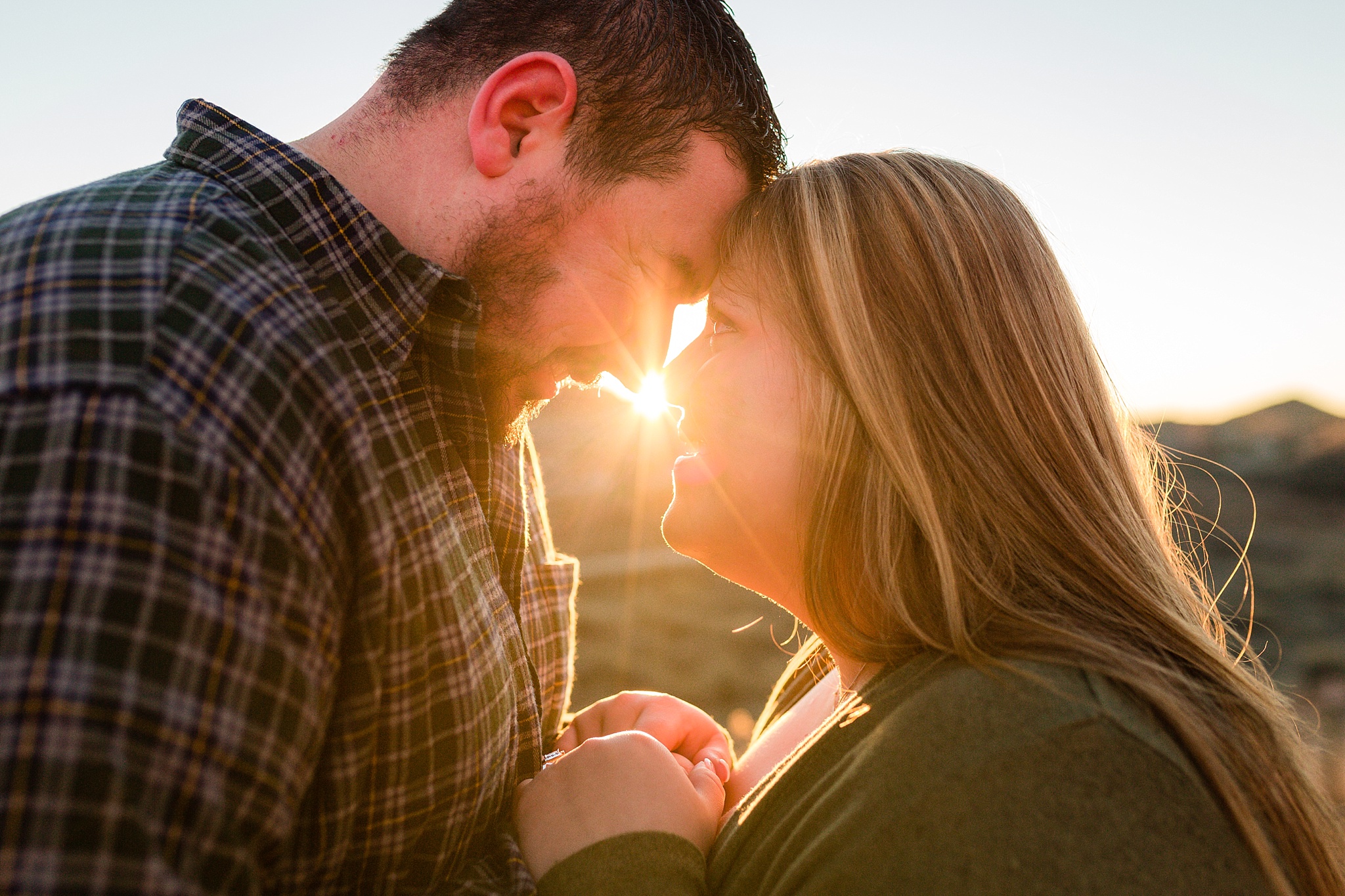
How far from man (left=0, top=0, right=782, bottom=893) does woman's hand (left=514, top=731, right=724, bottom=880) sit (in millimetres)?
59

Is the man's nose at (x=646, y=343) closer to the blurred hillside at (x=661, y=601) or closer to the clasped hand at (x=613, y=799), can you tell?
the clasped hand at (x=613, y=799)

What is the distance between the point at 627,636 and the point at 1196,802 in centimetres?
460

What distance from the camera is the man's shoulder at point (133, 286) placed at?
97 cm

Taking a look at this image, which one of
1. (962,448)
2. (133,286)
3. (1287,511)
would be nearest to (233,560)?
(133,286)

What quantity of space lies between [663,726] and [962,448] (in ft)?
3.03

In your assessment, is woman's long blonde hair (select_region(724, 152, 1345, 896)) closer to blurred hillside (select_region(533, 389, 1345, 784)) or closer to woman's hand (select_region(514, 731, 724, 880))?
woman's hand (select_region(514, 731, 724, 880))

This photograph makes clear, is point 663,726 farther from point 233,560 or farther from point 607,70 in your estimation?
point 607,70

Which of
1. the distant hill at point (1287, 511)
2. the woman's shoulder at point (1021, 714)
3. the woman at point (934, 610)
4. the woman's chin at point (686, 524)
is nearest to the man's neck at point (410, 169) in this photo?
the woman at point (934, 610)

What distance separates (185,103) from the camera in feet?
5.21

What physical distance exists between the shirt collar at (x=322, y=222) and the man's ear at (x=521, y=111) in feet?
1.37

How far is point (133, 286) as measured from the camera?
3.48 feet

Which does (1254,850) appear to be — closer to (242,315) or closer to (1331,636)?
(242,315)

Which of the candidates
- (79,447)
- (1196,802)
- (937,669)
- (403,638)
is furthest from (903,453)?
(79,447)

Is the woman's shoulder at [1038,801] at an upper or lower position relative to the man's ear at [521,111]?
lower
